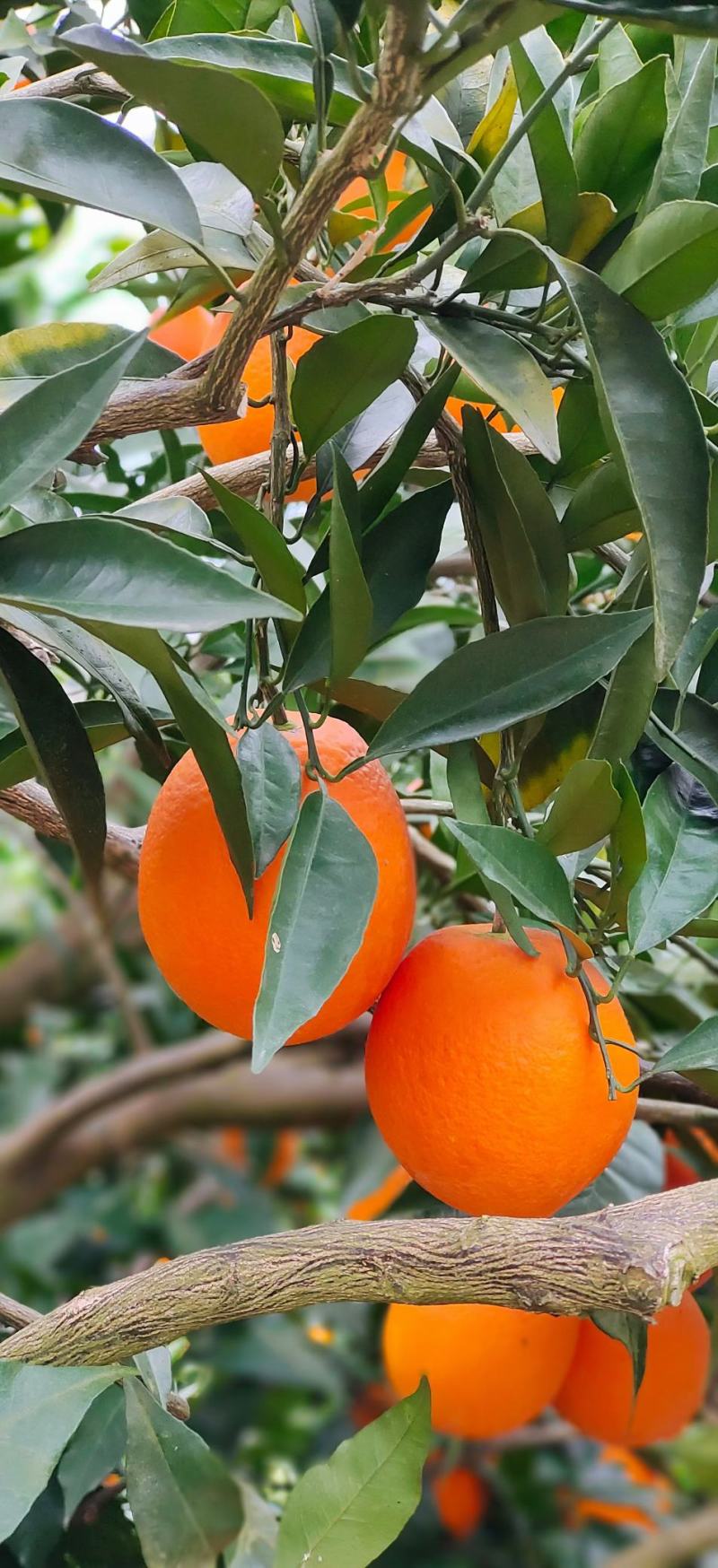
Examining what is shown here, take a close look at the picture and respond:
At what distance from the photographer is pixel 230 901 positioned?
444mm

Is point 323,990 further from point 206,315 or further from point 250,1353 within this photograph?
point 250,1353

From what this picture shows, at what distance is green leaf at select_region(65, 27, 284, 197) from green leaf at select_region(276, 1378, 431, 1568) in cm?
38

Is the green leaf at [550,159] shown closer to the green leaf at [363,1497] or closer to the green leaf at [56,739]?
the green leaf at [56,739]

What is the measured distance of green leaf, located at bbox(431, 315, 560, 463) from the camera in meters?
0.39

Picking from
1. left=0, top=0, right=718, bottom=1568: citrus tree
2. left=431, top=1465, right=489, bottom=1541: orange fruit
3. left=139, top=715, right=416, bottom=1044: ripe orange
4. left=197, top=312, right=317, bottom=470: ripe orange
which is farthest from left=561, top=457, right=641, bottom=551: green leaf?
left=431, top=1465, right=489, bottom=1541: orange fruit

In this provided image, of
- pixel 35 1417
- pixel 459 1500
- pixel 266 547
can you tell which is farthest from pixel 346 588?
pixel 459 1500

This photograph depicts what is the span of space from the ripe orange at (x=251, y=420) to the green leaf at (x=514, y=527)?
0.72ft

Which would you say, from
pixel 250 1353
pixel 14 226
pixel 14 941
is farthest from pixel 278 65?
pixel 14 941

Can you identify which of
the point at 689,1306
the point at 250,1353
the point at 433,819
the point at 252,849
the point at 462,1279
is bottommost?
the point at 250,1353

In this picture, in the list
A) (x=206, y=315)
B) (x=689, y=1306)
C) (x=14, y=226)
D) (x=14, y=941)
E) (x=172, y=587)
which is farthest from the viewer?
(x=14, y=941)

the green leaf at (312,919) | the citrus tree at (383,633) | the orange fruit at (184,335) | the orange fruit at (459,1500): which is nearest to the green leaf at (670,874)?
the citrus tree at (383,633)

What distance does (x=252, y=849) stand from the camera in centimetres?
41

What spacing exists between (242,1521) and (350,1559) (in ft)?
0.35

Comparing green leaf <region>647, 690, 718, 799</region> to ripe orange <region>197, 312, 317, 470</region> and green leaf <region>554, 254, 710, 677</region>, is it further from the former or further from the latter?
ripe orange <region>197, 312, 317, 470</region>
